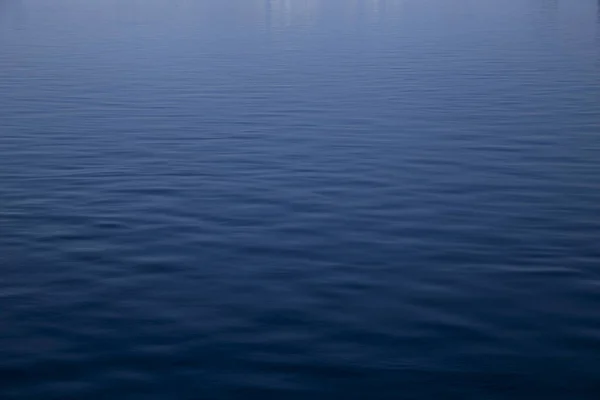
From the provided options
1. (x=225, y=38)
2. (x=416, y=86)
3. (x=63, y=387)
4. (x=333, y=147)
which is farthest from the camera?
(x=225, y=38)

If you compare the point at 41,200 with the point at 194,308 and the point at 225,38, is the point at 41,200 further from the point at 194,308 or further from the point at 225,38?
the point at 225,38

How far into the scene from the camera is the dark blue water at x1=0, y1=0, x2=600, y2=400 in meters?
11.2

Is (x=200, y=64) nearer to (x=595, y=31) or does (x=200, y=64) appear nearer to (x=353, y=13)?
(x=595, y=31)

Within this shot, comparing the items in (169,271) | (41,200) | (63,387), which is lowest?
(63,387)

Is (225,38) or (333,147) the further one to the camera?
(225,38)

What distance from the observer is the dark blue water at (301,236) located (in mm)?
11180

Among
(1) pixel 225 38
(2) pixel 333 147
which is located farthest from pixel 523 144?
(1) pixel 225 38

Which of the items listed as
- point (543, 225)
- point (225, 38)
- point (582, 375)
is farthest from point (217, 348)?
point (225, 38)

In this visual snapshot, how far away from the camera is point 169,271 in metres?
14.4

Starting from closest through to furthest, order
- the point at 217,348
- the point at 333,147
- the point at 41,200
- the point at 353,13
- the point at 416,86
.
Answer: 1. the point at 217,348
2. the point at 41,200
3. the point at 333,147
4. the point at 416,86
5. the point at 353,13

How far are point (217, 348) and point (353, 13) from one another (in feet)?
228

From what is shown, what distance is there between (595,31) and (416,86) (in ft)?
85.6

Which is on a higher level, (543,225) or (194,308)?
(543,225)

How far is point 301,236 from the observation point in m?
16.2
